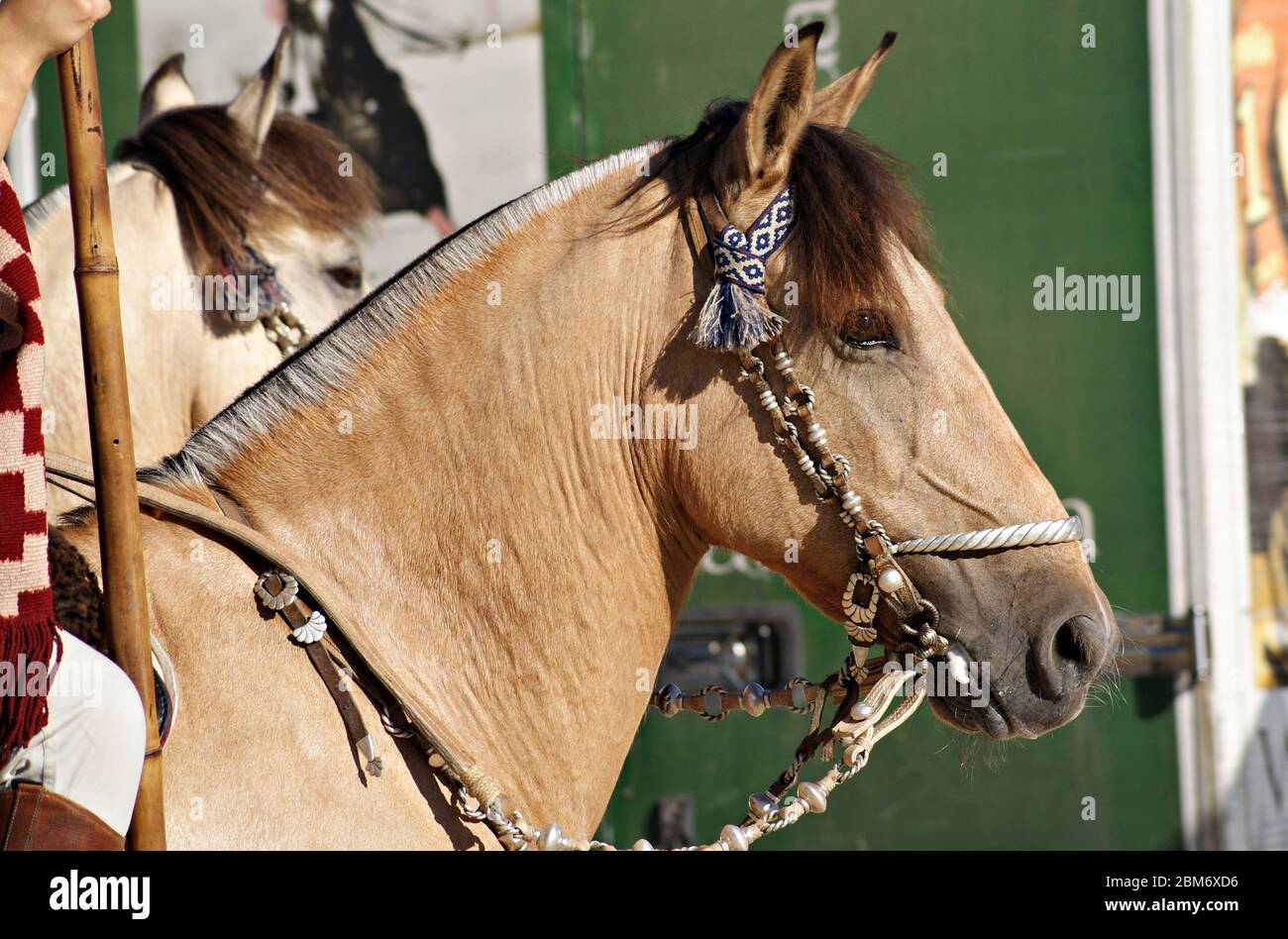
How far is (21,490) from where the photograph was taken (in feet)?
4.05

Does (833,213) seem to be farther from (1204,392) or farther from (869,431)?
(1204,392)

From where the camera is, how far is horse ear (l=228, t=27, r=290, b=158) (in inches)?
111

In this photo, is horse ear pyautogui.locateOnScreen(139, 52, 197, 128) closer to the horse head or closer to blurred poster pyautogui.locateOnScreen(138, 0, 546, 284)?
blurred poster pyautogui.locateOnScreen(138, 0, 546, 284)

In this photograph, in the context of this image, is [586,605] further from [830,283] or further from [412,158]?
[412,158]

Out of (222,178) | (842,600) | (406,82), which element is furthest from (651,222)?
(406,82)

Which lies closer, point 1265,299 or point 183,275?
point 183,275

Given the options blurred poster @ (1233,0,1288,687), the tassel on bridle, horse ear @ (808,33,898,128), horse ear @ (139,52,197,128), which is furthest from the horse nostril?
horse ear @ (139,52,197,128)

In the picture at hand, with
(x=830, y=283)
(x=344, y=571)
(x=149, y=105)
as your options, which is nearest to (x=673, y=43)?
(x=149, y=105)

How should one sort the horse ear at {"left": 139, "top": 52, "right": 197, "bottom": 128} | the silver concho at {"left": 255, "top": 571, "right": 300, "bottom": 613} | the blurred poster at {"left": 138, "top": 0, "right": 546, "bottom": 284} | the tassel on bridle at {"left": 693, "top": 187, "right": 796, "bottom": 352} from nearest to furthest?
the silver concho at {"left": 255, "top": 571, "right": 300, "bottom": 613}
the tassel on bridle at {"left": 693, "top": 187, "right": 796, "bottom": 352}
the horse ear at {"left": 139, "top": 52, "right": 197, "bottom": 128}
the blurred poster at {"left": 138, "top": 0, "right": 546, "bottom": 284}

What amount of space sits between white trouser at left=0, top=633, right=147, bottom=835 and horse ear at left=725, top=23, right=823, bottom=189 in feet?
3.45

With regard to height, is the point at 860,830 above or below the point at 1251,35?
below

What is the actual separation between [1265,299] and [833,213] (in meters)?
2.36
